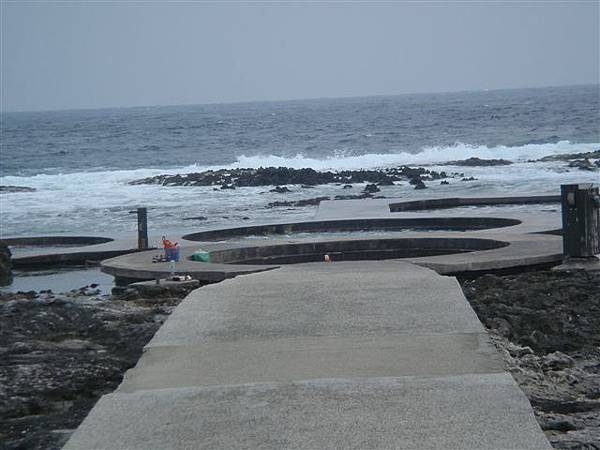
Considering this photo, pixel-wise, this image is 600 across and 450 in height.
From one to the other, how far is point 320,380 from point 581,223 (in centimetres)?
705

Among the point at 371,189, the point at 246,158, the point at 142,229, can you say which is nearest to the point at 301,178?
the point at 371,189

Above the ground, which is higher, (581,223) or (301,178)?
(581,223)

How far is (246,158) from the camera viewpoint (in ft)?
220

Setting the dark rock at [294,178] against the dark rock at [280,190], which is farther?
the dark rock at [294,178]

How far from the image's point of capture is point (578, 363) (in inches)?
339

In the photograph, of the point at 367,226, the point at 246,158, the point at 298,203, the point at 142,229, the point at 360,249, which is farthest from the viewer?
the point at 246,158

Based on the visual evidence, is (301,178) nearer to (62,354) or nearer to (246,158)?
(246,158)

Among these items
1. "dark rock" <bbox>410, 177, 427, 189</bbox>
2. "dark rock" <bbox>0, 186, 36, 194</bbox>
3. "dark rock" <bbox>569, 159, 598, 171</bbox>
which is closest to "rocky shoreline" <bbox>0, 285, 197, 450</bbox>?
"dark rock" <bbox>410, 177, 427, 189</bbox>

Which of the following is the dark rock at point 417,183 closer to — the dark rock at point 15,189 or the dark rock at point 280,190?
the dark rock at point 280,190

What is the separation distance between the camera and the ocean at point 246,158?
32.1 meters

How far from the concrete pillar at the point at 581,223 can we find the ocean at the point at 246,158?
12.9 m

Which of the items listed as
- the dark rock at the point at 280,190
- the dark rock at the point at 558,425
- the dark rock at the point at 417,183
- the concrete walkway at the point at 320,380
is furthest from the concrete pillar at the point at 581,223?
the dark rock at the point at 280,190

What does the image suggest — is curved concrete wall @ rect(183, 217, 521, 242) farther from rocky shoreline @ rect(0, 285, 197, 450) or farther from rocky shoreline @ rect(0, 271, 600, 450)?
rocky shoreline @ rect(0, 285, 197, 450)

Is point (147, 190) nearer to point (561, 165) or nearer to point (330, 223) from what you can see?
point (561, 165)
